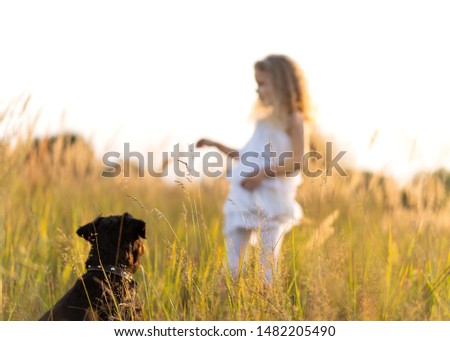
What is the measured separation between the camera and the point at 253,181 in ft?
13.8

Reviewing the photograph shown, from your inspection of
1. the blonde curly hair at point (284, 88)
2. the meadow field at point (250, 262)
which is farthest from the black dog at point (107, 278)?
the blonde curly hair at point (284, 88)

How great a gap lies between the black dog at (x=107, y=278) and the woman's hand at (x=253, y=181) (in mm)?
903

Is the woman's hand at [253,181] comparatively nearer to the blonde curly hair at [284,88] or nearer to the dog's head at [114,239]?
the blonde curly hair at [284,88]

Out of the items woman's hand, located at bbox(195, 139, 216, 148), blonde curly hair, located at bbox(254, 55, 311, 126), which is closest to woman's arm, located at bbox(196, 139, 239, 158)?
woman's hand, located at bbox(195, 139, 216, 148)

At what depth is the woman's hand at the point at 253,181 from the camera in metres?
4.22

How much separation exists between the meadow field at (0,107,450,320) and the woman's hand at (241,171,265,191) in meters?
0.30

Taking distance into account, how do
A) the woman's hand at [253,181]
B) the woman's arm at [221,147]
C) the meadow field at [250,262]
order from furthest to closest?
1. the woman's arm at [221,147]
2. the woman's hand at [253,181]
3. the meadow field at [250,262]

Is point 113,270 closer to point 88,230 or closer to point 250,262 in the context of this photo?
point 88,230

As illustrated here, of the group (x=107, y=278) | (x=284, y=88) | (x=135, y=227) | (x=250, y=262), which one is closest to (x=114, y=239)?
(x=135, y=227)

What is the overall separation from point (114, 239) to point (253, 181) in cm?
109

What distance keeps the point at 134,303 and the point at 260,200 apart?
1302mm
